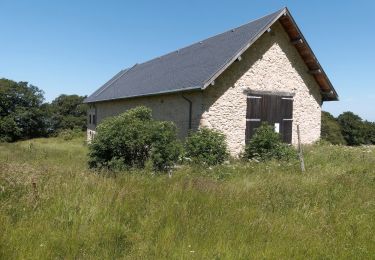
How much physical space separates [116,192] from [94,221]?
0.89m

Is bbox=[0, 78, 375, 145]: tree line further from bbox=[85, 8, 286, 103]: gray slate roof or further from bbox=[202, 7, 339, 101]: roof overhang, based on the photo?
bbox=[202, 7, 339, 101]: roof overhang

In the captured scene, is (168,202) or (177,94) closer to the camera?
(168,202)

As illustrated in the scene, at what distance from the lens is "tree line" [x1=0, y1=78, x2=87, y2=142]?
40.6m

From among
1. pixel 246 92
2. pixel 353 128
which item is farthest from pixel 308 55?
pixel 353 128

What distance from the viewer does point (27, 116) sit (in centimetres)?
4181

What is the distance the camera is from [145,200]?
17.8ft

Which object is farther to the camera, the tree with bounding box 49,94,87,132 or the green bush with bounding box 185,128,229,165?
the tree with bounding box 49,94,87,132

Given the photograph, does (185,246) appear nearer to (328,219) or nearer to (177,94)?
(328,219)

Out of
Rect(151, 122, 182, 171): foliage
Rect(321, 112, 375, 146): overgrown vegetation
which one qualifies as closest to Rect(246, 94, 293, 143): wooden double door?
Rect(151, 122, 182, 171): foliage

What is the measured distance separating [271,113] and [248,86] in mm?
1771

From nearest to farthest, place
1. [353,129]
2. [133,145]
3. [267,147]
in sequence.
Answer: [133,145], [267,147], [353,129]

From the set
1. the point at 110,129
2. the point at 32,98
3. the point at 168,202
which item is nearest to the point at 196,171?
the point at 110,129

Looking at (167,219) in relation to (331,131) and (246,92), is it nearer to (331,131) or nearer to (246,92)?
(246,92)

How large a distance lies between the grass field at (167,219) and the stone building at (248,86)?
740 cm
